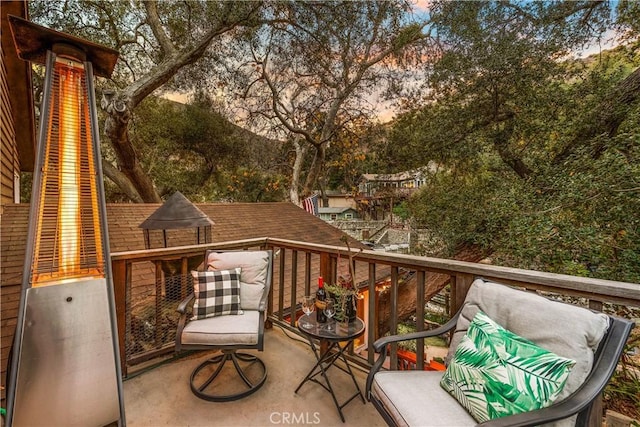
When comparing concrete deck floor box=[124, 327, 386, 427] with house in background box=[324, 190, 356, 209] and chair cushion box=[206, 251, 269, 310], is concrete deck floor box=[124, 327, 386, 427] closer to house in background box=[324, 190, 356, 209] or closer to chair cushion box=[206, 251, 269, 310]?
chair cushion box=[206, 251, 269, 310]

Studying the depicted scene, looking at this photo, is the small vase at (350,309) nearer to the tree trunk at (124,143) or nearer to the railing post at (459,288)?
the railing post at (459,288)

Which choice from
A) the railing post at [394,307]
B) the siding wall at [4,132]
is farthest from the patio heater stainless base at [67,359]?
the siding wall at [4,132]

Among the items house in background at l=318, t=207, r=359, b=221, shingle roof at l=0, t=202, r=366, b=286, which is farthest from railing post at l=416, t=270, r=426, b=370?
house in background at l=318, t=207, r=359, b=221

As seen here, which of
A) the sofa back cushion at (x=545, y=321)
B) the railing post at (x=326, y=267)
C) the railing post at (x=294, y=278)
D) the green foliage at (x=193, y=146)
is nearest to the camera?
the sofa back cushion at (x=545, y=321)

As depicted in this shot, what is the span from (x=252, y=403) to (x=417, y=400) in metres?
1.34

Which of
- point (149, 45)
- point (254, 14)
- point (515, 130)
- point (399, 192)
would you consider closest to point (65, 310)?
point (254, 14)

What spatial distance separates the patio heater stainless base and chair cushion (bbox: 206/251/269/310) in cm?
101

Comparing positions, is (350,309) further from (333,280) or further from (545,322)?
(545,322)

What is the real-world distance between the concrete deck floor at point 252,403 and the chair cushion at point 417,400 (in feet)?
2.16

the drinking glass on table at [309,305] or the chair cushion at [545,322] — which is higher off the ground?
the chair cushion at [545,322]

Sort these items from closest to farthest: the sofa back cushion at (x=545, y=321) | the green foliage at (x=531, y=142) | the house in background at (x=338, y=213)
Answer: the sofa back cushion at (x=545, y=321) → the green foliage at (x=531, y=142) → the house in background at (x=338, y=213)

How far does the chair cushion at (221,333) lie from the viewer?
2104mm

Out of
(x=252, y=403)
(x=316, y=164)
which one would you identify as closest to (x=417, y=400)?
(x=252, y=403)

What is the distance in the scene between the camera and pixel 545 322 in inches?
50.3
